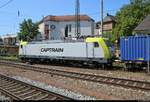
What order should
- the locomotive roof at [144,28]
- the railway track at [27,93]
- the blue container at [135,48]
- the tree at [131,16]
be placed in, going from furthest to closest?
the tree at [131,16]
the locomotive roof at [144,28]
the blue container at [135,48]
the railway track at [27,93]

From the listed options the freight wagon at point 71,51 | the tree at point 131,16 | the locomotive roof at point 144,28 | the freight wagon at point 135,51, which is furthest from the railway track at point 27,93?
the tree at point 131,16

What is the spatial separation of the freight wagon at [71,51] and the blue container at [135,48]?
2369 mm

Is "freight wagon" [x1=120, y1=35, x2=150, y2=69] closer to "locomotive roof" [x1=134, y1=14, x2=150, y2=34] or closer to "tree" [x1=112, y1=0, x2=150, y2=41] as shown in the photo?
"locomotive roof" [x1=134, y1=14, x2=150, y2=34]

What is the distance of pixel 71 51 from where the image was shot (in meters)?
31.6

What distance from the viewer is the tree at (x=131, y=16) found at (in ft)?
201

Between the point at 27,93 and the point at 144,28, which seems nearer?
the point at 27,93

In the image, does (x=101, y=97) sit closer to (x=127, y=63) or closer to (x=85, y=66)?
(x=127, y=63)

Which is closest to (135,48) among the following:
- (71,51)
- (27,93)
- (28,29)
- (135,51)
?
(135,51)

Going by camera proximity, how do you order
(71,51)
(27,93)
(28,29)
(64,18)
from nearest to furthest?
(27,93) → (71,51) → (28,29) → (64,18)

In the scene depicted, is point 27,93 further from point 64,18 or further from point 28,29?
point 64,18

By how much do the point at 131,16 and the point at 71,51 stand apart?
111ft

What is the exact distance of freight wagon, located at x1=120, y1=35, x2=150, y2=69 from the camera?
23836 mm

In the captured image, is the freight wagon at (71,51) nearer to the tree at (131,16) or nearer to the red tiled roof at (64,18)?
the tree at (131,16)

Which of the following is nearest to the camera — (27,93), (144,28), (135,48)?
(27,93)
